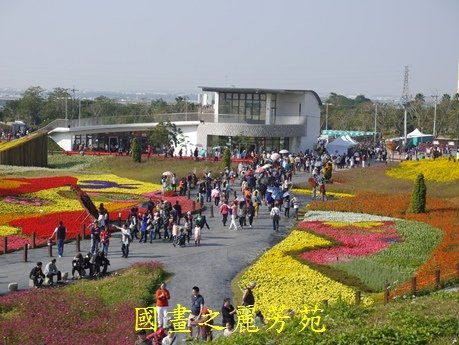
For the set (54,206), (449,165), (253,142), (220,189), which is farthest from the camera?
(253,142)

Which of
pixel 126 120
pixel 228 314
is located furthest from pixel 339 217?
pixel 126 120

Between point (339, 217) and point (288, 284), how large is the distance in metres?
14.5

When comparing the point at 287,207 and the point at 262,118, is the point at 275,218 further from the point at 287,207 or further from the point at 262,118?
the point at 262,118

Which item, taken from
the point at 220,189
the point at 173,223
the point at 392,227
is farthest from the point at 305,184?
the point at 173,223

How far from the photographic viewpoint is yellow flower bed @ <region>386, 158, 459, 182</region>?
186ft

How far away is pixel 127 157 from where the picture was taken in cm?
6631

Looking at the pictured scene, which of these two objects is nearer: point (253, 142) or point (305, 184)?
point (305, 184)

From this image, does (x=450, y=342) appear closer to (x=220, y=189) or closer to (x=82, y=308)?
(x=82, y=308)

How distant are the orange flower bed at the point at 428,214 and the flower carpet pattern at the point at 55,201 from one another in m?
8.50

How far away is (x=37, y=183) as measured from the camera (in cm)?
4912

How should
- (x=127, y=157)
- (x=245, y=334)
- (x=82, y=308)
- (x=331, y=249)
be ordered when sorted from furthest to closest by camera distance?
(x=127, y=157) → (x=331, y=249) → (x=82, y=308) → (x=245, y=334)

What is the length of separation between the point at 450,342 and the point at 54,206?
2932 centimetres

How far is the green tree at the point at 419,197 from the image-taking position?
1672 inches

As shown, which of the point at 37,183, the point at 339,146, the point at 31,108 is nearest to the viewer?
the point at 37,183
